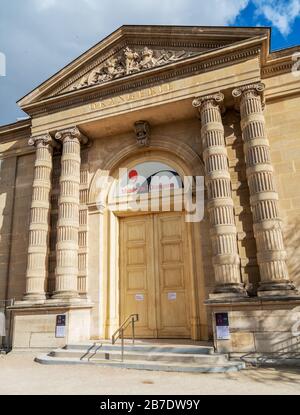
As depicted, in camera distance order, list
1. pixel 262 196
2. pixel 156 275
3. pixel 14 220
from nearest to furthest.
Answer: pixel 262 196 < pixel 156 275 < pixel 14 220

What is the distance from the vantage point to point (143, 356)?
24.8 ft

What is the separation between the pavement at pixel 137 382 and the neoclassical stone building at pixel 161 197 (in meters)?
1.44

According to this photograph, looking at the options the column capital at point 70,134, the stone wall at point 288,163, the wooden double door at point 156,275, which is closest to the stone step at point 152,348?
the wooden double door at point 156,275

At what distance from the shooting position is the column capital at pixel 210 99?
31.7ft

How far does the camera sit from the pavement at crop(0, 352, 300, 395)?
5367 millimetres

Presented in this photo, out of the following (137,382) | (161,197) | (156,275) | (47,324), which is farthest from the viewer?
(161,197)

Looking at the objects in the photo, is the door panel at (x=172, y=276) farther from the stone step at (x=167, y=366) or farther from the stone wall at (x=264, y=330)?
the stone step at (x=167, y=366)

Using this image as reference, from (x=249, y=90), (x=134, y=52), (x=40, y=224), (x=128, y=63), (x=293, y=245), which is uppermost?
(x=134, y=52)

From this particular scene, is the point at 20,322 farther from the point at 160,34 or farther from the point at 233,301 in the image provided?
the point at 160,34

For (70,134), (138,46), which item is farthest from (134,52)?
(70,134)

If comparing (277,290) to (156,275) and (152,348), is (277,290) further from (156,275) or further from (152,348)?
(156,275)

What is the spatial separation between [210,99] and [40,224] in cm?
646

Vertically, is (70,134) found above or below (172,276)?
above

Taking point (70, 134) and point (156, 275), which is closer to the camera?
point (156, 275)
